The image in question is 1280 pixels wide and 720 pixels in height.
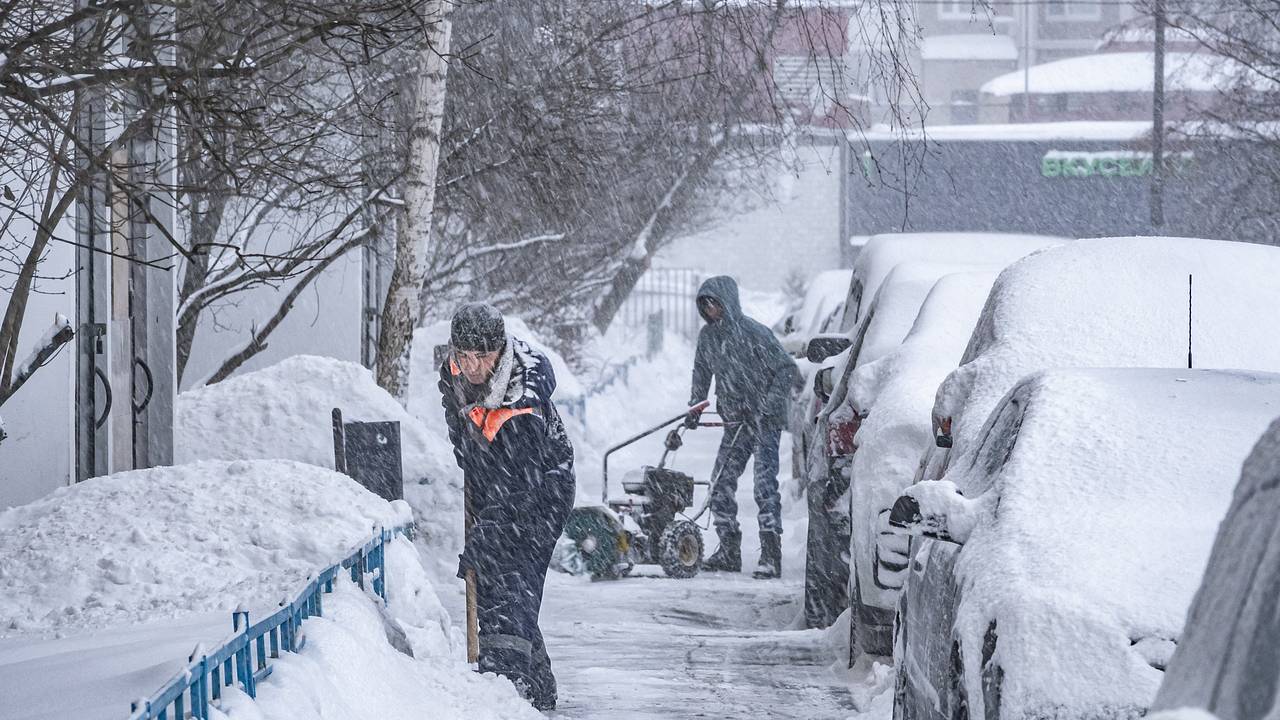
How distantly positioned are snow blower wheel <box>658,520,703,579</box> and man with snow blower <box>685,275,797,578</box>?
446 millimetres

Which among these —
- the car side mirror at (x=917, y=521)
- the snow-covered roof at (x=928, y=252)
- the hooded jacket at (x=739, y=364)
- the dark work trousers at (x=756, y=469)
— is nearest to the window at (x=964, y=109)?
the snow-covered roof at (x=928, y=252)

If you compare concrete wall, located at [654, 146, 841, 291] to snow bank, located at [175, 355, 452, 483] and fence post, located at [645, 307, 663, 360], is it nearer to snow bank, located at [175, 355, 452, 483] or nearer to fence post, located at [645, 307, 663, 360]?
fence post, located at [645, 307, 663, 360]

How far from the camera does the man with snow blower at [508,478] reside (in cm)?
597

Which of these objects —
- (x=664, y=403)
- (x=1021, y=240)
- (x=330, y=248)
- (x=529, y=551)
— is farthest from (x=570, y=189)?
(x=664, y=403)

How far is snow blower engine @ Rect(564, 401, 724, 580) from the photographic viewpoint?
943 cm

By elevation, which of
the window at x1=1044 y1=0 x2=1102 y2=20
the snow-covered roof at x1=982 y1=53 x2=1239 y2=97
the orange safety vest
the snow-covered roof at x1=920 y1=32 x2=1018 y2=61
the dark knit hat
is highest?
the window at x1=1044 y1=0 x2=1102 y2=20

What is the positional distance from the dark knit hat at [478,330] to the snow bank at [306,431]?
3598mm

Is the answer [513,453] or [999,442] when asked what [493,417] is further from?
[999,442]

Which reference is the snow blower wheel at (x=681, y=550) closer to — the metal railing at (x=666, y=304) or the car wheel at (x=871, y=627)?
the car wheel at (x=871, y=627)

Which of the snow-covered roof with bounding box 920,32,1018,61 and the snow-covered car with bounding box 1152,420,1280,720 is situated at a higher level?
the snow-covered roof with bounding box 920,32,1018,61

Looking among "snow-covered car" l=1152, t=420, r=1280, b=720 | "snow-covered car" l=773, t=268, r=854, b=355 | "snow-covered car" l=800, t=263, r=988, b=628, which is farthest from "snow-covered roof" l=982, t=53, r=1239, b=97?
Answer: "snow-covered car" l=1152, t=420, r=1280, b=720

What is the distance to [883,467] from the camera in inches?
249

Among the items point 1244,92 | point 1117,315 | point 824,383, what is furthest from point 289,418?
point 1244,92

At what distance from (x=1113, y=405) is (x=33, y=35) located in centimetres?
322
